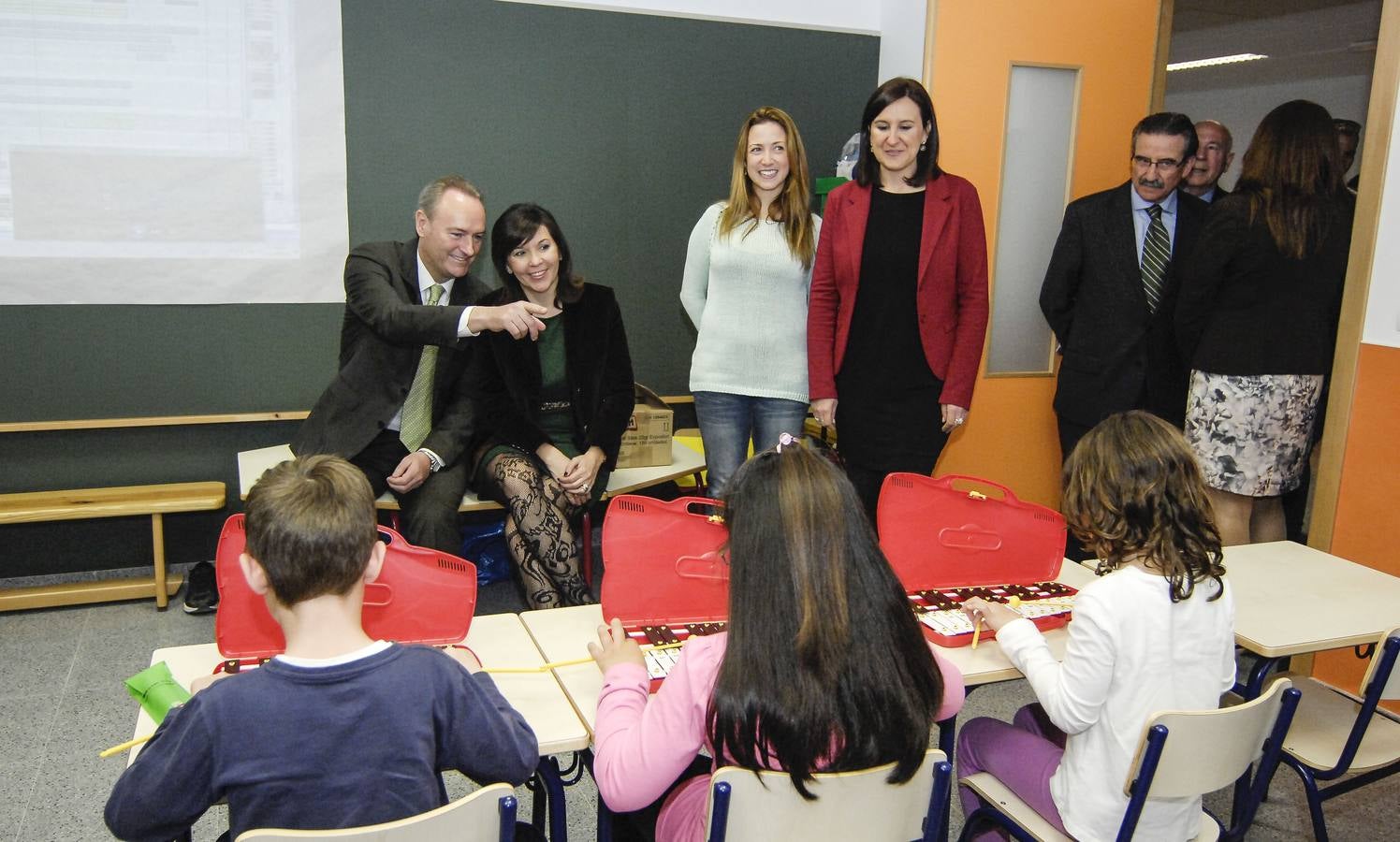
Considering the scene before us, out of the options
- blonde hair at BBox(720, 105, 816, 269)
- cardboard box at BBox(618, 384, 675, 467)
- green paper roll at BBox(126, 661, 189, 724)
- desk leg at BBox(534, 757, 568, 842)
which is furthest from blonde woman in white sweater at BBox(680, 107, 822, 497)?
green paper roll at BBox(126, 661, 189, 724)

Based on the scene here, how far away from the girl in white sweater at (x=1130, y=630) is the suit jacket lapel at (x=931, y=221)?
47.2 inches

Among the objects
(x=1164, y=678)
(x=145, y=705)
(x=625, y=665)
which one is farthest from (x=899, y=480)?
(x=145, y=705)

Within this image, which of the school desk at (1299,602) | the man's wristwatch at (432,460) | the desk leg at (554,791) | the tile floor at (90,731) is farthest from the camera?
the man's wristwatch at (432,460)

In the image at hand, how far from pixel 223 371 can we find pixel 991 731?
3.05 metres

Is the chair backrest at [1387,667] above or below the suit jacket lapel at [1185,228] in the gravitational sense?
below

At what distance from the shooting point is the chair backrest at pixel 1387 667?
5.77 feet

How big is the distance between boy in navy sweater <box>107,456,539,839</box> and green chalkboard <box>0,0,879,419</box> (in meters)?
2.65

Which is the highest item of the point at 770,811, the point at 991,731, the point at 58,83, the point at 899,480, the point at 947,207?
the point at 58,83

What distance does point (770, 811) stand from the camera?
1.23 meters

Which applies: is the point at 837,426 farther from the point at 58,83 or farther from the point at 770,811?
the point at 58,83

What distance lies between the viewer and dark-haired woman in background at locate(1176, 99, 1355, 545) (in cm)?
288

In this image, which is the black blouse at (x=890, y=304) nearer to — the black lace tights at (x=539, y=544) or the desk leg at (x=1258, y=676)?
the black lace tights at (x=539, y=544)

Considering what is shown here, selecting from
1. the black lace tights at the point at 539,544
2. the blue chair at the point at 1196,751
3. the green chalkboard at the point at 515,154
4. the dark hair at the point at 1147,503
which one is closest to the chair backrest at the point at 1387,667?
the blue chair at the point at 1196,751

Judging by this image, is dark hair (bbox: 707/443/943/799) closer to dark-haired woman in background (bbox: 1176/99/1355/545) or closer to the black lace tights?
A: the black lace tights
